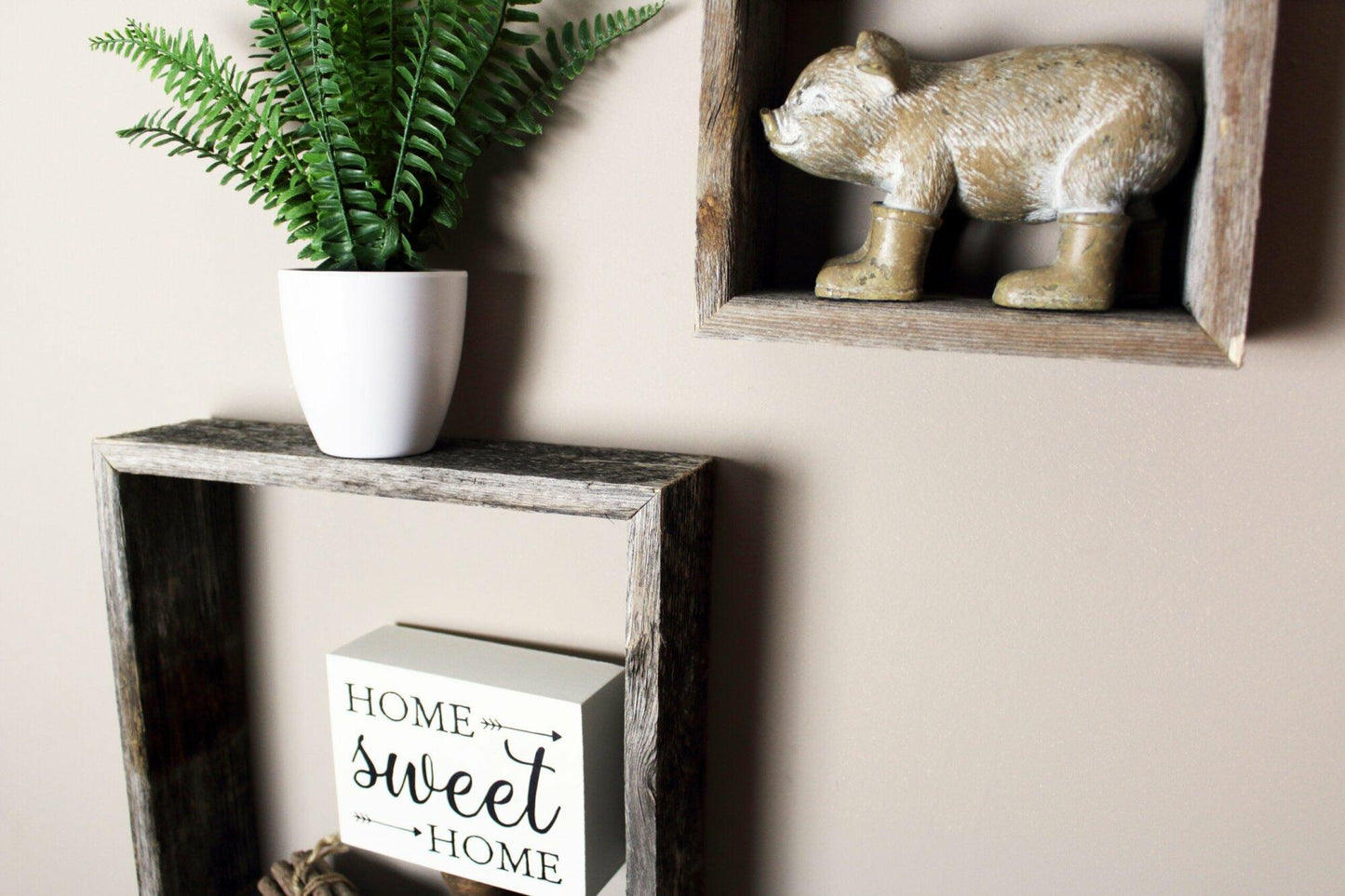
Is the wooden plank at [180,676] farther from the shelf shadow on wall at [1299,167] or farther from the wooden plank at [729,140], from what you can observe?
the shelf shadow on wall at [1299,167]

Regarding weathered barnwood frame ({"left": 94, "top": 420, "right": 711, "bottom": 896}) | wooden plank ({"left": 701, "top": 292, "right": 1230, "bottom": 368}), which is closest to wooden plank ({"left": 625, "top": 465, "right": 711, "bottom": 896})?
weathered barnwood frame ({"left": 94, "top": 420, "right": 711, "bottom": 896})

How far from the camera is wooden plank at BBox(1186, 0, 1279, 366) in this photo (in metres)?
0.49

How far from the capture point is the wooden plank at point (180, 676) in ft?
2.65

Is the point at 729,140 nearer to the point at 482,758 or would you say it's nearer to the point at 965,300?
the point at 965,300

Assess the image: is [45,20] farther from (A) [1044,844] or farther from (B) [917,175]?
(A) [1044,844]

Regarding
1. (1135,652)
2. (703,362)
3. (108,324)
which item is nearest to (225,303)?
(108,324)

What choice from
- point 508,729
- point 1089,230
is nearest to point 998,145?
point 1089,230

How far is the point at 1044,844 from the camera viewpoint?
0.71 meters

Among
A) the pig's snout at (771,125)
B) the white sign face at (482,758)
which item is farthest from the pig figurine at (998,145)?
the white sign face at (482,758)

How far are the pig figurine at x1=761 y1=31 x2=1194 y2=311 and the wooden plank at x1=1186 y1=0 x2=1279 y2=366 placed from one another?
0.11 feet

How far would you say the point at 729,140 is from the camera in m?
0.59

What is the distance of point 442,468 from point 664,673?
21 centimetres

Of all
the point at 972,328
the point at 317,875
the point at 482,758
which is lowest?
the point at 317,875

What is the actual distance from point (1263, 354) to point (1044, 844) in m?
0.39
